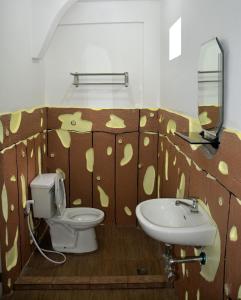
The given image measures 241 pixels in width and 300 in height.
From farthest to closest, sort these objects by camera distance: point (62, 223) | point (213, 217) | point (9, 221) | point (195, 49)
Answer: point (62, 223) → point (9, 221) → point (195, 49) → point (213, 217)

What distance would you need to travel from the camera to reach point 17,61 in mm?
2912

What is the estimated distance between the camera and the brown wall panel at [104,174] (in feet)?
12.5

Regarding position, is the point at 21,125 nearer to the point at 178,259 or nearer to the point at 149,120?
the point at 149,120

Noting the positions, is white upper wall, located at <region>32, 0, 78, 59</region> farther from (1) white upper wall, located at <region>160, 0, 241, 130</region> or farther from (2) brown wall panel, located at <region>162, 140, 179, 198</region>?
(2) brown wall panel, located at <region>162, 140, 179, 198</region>

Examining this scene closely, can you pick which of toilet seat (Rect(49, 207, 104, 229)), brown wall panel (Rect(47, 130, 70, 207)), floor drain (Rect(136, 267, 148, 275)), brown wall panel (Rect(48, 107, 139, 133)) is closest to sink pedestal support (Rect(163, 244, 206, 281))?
floor drain (Rect(136, 267, 148, 275))

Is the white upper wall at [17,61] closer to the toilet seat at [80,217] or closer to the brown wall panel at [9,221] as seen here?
the brown wall panel at [9,221]

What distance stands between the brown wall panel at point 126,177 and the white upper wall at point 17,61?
3.29 ft

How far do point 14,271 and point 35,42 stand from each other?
2.06 m

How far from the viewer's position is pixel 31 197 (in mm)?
3139

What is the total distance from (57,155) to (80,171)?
12.0 inches

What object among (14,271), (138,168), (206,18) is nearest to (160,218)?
(206,18)

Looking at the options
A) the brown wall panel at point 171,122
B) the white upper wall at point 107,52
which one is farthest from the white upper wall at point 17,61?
the brown wall panel at point 171,122

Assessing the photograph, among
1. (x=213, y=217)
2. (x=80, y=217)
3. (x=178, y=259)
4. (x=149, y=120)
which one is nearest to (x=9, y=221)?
(x=80, y=217)

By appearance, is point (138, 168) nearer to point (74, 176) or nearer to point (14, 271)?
point (74, 176)
